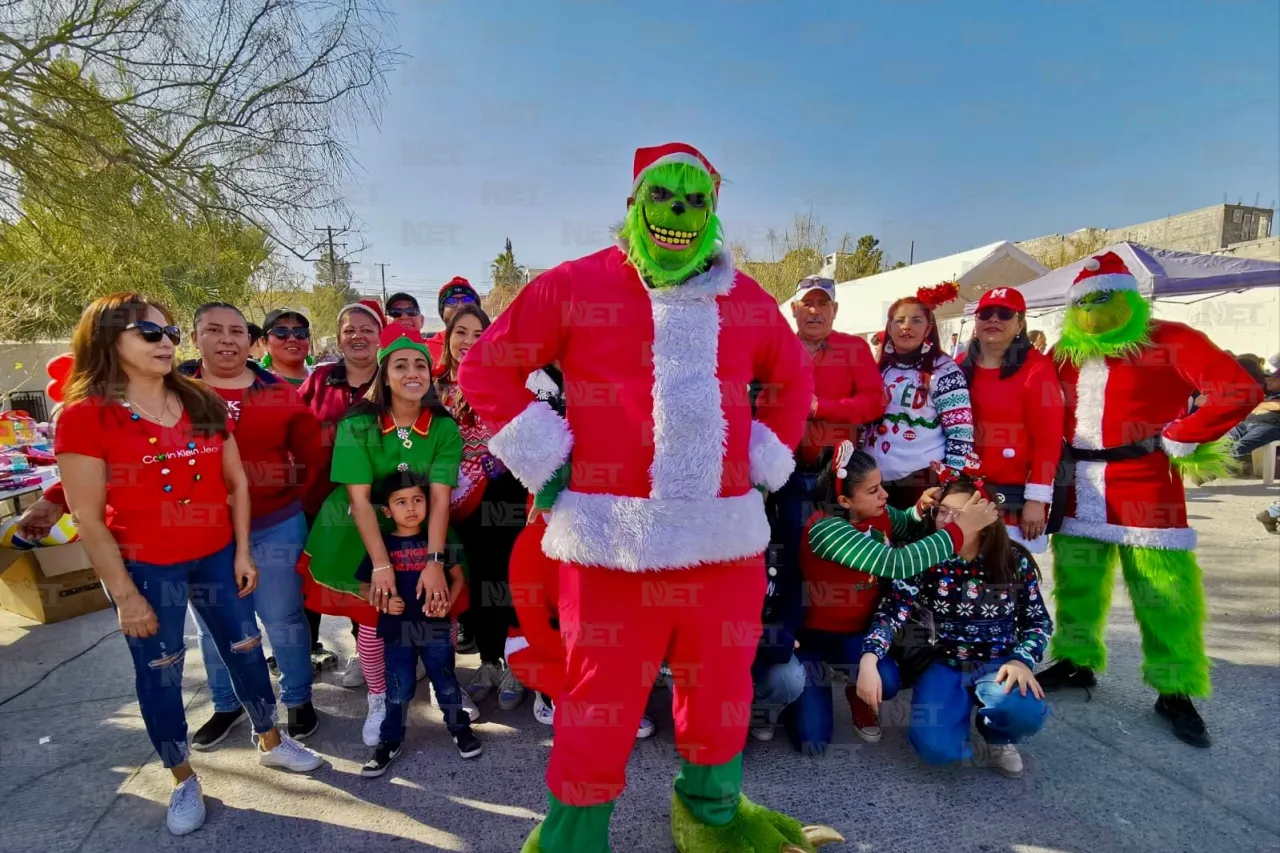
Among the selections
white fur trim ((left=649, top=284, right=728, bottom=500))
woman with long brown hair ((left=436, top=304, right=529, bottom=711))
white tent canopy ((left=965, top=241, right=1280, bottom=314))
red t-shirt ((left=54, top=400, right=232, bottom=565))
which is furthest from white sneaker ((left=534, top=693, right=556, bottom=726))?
white tent canopy ((left=965, top=241, right=1280, bottom=314))

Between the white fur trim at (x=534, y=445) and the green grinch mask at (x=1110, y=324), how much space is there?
255 cm

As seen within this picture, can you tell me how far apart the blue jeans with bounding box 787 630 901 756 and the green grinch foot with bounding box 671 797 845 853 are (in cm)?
54

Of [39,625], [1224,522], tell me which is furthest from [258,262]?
[1224,522]

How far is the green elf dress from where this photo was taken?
Result: 2354mm

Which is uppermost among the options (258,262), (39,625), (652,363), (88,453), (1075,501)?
(258,262)

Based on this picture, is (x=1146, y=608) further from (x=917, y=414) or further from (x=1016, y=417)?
(x=917, y=414)

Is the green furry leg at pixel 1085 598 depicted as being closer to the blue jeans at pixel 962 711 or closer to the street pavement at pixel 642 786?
the street pavement at pixel 642 786

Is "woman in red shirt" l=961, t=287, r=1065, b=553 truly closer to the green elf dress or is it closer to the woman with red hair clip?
the woman with red hair clip

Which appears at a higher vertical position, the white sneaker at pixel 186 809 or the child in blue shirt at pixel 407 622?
the child in blue shirt at pixel 407 622

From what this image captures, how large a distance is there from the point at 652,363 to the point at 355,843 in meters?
1.90

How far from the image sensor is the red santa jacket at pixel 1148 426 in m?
2.53

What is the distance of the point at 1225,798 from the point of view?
218 centimetres

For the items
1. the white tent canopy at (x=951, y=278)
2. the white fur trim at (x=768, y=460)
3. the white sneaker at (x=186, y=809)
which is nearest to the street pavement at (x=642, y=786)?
the white sneaker at (x=186, y=809)

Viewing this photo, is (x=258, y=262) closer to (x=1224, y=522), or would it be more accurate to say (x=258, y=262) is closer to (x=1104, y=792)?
(x=1104, y=792)
